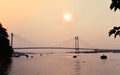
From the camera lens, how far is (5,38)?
427ft

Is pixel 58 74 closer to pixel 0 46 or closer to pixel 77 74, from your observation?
pixel 77 74

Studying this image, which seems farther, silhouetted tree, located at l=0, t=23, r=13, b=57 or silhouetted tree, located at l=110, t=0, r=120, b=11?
silhouetted tree, located at l=0, t=23, r=13, b=57

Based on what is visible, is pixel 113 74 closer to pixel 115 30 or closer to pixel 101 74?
pixel 101 74

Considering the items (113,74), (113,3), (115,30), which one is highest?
(113,3)

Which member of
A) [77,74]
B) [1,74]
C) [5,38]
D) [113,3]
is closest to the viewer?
[113,3]

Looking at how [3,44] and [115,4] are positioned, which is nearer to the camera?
[115,4]

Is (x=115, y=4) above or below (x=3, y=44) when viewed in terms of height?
below

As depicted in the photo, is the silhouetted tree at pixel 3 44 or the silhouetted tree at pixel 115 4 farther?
the silhouetted tree at pixel 3 44

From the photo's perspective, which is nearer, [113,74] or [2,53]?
[113,74]

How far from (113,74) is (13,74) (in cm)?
2157

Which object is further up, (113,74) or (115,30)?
(115,30)

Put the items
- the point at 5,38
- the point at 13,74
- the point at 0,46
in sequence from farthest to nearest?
the point at 5,38 → the point at 0,46 → the point at 13,74

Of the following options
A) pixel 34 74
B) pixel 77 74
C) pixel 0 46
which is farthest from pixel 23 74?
pixel 0 46

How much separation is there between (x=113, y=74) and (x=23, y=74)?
19.4 meters
